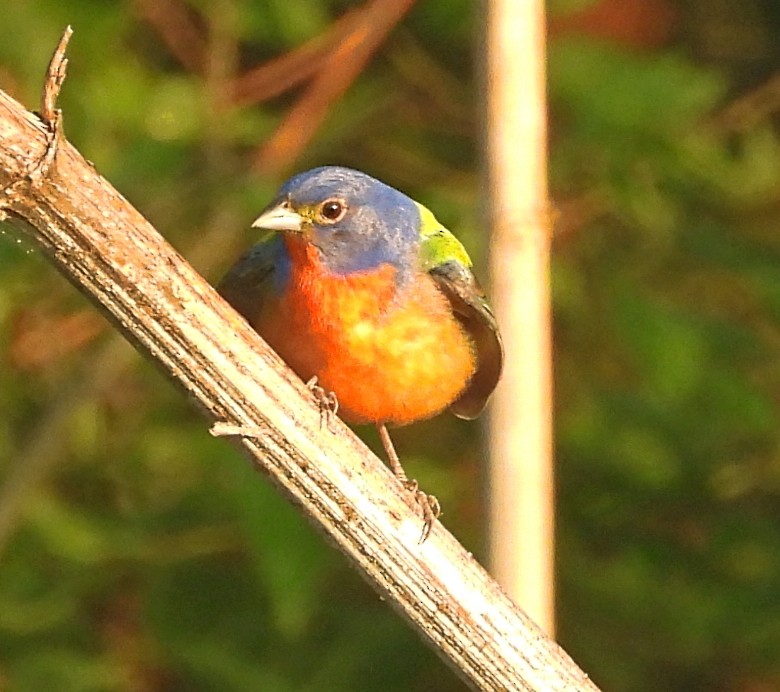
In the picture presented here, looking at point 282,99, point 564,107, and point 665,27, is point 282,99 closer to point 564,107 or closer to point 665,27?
point 564,107

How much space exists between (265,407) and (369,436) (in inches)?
65.5

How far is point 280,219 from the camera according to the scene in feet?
9.09

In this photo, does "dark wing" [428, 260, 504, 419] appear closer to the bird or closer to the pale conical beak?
the bird

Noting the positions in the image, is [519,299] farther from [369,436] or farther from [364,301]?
[369,436]

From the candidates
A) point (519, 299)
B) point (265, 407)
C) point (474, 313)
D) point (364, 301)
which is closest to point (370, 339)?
point (364, 301)

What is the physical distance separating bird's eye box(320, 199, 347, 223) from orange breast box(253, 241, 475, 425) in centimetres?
8

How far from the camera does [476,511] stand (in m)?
4.05

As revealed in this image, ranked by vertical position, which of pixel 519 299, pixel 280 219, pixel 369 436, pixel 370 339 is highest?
pixel 369 436

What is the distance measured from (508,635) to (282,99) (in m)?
2.80

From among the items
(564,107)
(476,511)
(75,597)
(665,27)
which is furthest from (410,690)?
(665,27)

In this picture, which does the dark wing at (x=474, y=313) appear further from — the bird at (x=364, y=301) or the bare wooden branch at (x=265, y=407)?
the bare wooden branch at (x=265, y=407)

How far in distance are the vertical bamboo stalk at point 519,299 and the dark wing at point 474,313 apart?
1.73ft

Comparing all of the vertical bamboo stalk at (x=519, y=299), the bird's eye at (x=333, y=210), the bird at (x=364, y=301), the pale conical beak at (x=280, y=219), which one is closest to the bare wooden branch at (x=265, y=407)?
Result: the vertical bamboo stalk at (x=519, y=299)

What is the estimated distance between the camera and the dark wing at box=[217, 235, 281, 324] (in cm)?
288
